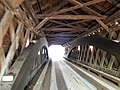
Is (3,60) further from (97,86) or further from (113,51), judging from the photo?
(113,51)

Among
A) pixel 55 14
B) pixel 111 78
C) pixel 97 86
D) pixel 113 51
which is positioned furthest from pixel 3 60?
pixel 55 14

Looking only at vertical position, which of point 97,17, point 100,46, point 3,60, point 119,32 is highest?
point 97,17

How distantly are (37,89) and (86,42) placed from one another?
399cm

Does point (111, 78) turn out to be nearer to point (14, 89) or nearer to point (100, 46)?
point (100, 46)

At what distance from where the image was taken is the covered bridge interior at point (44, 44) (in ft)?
9.11

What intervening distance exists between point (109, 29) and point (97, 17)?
652mm

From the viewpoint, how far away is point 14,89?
2.40 meters

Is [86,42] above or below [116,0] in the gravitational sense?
below

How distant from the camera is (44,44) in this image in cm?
635

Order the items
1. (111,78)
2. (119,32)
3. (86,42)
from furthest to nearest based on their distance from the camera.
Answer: (86,42), (119,32), (111,78)

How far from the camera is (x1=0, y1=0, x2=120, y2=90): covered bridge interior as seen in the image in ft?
9.11

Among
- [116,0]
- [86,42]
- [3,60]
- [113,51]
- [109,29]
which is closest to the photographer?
[3,60]

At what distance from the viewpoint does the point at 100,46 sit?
5547 millimetres

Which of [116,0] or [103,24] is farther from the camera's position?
[103,24]
